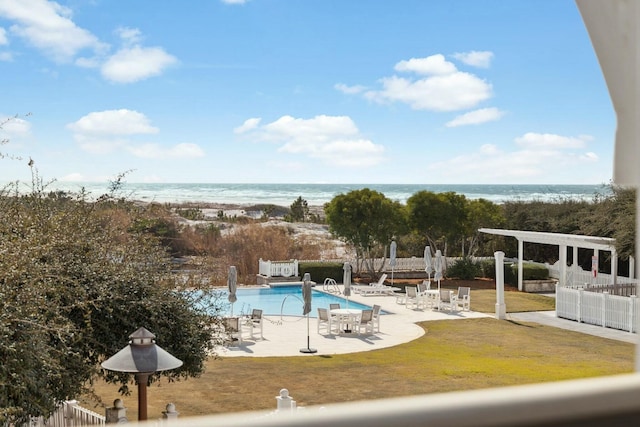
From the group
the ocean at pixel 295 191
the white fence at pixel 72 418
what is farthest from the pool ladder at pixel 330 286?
the ocean at pixel 295 191

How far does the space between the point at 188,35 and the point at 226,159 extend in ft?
34.0

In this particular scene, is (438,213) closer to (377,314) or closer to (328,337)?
(377,314)

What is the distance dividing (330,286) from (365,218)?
2936 mm

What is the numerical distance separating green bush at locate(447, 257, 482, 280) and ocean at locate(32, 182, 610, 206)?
30.8 metres

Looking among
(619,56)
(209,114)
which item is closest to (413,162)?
(209,114)

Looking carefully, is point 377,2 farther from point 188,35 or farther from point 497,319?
point 497,319

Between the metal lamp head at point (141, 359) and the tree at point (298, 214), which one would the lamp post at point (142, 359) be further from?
the tree at point (298, 214)

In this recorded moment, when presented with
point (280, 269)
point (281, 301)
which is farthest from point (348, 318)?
point (280, 269)

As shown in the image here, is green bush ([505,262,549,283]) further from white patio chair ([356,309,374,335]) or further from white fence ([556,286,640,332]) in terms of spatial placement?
white patio chair ([356,309,374,335])

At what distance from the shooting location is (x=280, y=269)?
20.5m

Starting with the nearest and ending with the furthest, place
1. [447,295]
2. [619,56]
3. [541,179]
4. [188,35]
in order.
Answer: [619,56], [447,295], [188,35], [541,179]

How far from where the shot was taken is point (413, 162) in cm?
6156

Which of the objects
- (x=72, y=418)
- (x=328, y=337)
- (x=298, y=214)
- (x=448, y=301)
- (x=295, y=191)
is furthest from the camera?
(x=295, y=191)

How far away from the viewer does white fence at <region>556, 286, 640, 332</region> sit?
44.4 ft
